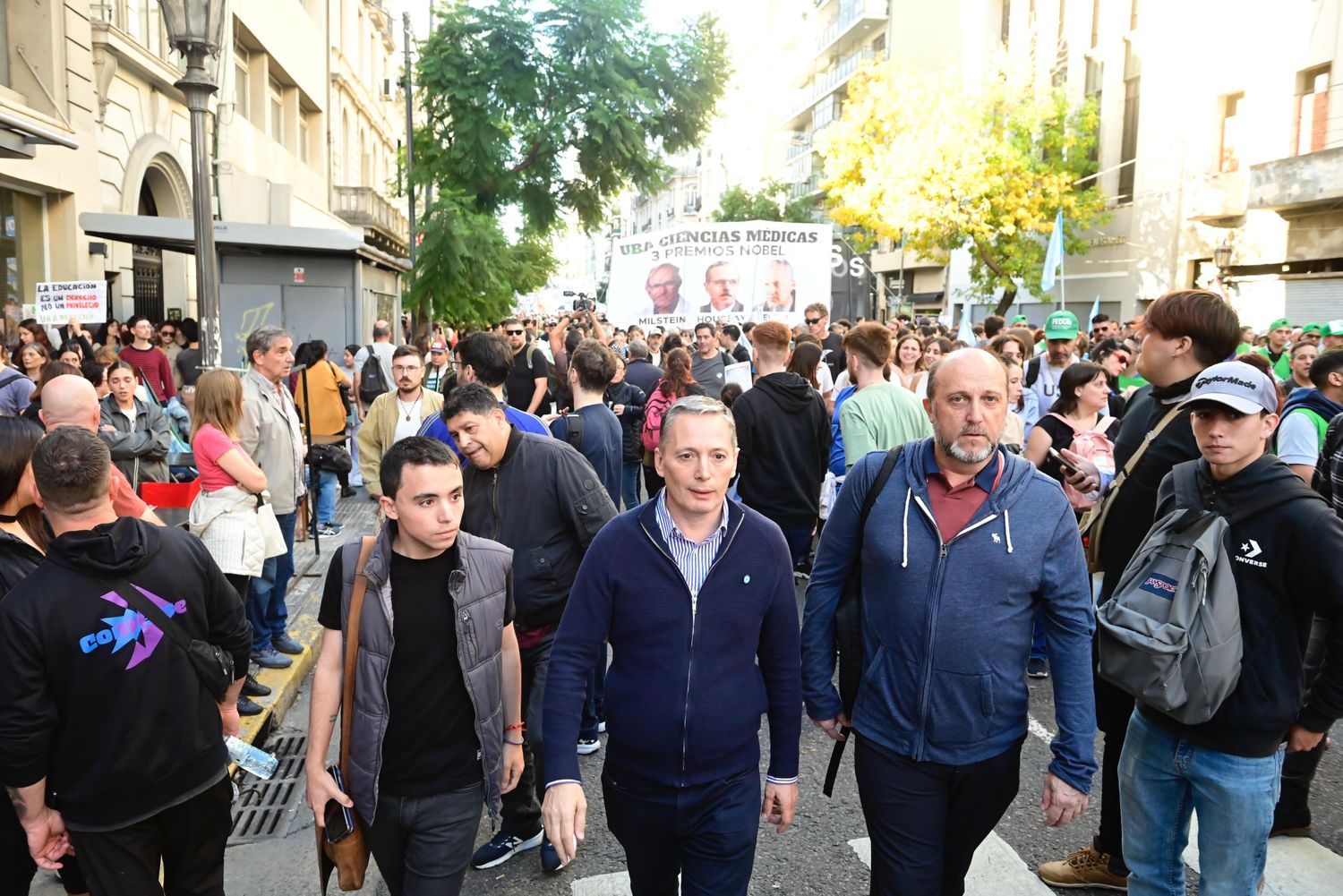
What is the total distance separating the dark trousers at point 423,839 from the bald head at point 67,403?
2.54 meters

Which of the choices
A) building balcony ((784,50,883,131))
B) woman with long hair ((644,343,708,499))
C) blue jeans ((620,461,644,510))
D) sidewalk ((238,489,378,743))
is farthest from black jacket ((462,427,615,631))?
building balcony ((784,50,883,131))

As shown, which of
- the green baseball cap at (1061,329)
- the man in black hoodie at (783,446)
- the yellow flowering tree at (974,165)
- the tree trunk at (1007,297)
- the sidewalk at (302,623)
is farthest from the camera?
the tree trunk at (1007,297)

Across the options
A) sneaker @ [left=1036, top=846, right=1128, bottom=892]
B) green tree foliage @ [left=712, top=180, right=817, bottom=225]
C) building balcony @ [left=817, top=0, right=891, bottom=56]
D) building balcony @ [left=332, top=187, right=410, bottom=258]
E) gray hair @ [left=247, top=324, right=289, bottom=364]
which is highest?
building balcony @ [left=817, top=0, right=891, bottom=56]

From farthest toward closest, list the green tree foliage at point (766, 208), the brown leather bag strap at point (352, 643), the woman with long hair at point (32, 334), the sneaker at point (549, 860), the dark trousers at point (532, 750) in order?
the green tree foliage at point (766, 208) < the woman with long hair at point (32, 334) < the dark trousers at point (532, 750) < the sneaker at point (549, 860) < the brown leather bag strap at point (352, 643)

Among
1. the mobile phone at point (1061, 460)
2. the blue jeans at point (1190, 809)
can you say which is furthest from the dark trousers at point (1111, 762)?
the mobile phone at point (1061, 460)

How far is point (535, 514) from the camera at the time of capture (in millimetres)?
3984

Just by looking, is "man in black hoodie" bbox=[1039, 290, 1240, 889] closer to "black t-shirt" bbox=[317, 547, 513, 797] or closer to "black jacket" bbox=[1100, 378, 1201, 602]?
"black jacket" bbox=[1100, 378, 1201, 602]

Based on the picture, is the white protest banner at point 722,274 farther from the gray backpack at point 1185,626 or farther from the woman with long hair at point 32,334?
the gray backpack at point 1185,626

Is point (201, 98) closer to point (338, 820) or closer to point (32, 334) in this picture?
point (32, 334)

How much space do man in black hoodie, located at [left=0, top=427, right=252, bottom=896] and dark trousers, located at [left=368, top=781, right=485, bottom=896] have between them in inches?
21.7

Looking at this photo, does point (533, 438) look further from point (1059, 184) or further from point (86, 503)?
point (1059, 184)

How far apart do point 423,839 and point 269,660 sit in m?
3.51

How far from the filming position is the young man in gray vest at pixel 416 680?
2871mm

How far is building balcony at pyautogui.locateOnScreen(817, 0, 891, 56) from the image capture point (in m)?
47.6
